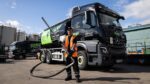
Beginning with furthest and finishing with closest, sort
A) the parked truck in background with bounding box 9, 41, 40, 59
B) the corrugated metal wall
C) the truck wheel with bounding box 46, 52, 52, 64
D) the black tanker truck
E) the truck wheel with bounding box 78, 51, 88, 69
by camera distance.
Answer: the parked truck in background with bounding box 9, 41, 40, 59
the truck wheel with bounding box 46, 52, 52, 64
the corrugated metal wall
the truck wheel with bounding box 78, 51, 88, 69
the black tanker truck

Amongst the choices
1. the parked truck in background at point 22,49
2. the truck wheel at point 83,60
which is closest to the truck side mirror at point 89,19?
the truck wheel at point 83,60

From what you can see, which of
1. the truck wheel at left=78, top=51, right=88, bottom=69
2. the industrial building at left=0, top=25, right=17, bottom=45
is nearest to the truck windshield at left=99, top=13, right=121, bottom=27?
the truck wheel at left=78, top=51, right=88, bottom=69

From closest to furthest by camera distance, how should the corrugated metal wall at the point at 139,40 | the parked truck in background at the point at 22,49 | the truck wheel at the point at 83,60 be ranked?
the truck wheel at the point at 83,60
the corrugated metal wall at the point at 139,40
the parked truck in background at the point at 22,49

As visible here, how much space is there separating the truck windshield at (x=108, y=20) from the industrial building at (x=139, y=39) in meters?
3.85

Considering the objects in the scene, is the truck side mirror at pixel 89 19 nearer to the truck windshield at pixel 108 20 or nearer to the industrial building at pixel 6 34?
the truck windshield at pixel 108 20

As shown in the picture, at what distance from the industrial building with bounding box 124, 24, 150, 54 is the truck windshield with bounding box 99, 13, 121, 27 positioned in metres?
3.85

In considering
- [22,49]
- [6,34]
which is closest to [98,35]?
[22,49]

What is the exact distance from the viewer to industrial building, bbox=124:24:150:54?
12953 millimetres

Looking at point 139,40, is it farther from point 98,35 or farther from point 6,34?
point 6,34

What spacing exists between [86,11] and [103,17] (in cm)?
91

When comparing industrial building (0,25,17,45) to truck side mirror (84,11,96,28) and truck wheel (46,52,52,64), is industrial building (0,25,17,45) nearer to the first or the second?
truck wheel (46,52,52,64)

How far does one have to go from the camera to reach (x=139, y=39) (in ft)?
45.0

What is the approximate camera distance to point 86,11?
9086 millimetres

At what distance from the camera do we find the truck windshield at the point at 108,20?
9.08m
